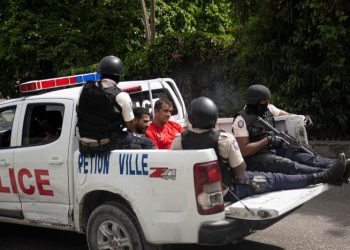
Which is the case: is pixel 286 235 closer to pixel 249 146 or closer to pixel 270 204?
pixel 249 146

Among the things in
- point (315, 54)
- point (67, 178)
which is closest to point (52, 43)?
point (315, 54)

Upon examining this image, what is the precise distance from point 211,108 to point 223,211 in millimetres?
888

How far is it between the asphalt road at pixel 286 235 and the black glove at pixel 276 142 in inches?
36.9

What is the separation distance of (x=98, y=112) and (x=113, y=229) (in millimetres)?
993

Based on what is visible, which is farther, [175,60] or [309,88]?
[175,60]

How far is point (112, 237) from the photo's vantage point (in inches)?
161

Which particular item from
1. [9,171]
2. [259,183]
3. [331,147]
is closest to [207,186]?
[259,183]

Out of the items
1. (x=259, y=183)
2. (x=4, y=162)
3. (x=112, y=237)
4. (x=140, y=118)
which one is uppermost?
(x=140, y=118)

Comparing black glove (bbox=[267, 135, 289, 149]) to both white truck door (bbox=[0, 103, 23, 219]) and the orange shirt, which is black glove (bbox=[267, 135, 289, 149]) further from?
white truck door (bbox=[0, 103, 23, 219])

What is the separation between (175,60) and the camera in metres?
12.2

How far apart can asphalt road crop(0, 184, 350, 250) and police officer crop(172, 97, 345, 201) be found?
2.86 ft

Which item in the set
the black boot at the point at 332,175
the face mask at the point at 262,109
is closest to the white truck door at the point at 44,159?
the face mask at the point at 262,109

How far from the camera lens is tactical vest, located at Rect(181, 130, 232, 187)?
157 inches

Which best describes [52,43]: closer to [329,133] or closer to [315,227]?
[329,133]
